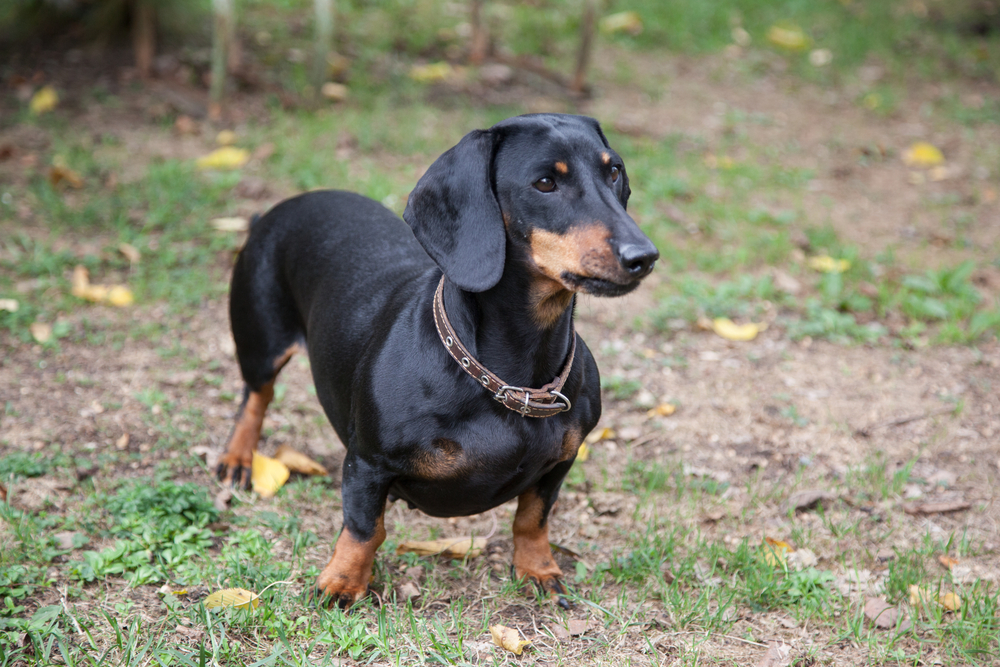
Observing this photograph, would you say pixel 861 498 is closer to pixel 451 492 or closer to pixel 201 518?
pixel 451 492

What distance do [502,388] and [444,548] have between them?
0.92 m

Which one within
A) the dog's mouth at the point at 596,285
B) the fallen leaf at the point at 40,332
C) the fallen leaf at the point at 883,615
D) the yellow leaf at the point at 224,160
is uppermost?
the dog's mouth at the point at 596,285

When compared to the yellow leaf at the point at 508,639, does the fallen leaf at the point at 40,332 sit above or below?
below

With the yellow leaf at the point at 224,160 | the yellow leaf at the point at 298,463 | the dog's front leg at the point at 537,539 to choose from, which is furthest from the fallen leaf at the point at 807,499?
the yellow leaf at the point at 224,160

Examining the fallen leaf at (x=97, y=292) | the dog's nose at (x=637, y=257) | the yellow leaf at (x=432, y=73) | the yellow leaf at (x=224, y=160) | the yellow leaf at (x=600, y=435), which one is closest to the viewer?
the dog's nose at (x=637, y=257)

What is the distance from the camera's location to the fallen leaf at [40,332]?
4066 millimetres

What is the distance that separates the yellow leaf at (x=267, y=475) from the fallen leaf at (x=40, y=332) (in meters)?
1.47

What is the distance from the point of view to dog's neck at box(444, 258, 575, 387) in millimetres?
2342

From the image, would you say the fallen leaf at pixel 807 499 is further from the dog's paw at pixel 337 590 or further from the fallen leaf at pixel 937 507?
the dog's paw at pixel 337 590

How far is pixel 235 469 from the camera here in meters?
3.38

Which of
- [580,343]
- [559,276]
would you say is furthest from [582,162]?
[580,343]

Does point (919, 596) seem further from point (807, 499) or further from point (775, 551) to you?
point (807, 499)

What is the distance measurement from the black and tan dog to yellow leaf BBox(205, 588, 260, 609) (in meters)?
0.22

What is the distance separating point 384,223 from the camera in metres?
3.22
